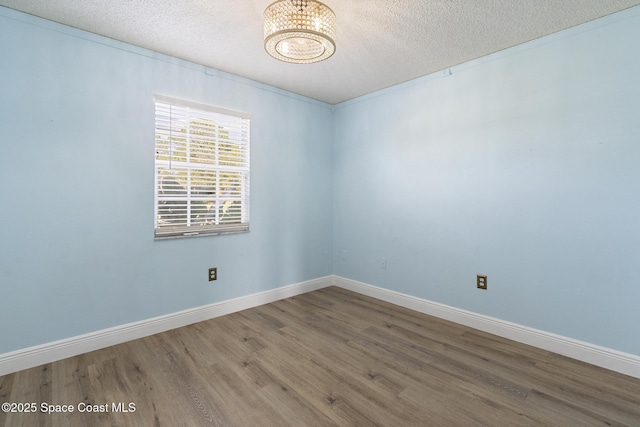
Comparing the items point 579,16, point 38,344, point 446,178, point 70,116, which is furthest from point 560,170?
point 38,344

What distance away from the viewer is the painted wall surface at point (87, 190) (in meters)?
2.04

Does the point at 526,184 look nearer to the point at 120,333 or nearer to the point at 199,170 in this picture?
the point at 199,170

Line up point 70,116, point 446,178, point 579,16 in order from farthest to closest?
point 446,178 < point 70,116 < point 579,16

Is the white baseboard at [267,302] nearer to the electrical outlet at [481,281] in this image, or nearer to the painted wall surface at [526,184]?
the painted wall surface at [526,184]

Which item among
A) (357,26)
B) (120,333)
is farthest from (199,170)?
(357,26)

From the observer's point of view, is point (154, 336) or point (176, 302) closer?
point (154, 336)

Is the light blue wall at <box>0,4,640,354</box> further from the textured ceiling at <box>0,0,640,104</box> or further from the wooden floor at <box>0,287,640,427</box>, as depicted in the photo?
the wooden floor at <box>0,287,640,427</box>

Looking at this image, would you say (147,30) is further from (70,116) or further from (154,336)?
(154,336)

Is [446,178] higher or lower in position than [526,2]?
lower

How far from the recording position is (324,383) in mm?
1923

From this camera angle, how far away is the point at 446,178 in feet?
9.68

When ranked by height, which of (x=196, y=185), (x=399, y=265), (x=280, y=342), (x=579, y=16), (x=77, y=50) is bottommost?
(x=280, y=342)

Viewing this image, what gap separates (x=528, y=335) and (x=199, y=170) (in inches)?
129

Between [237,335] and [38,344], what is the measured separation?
1393mm
